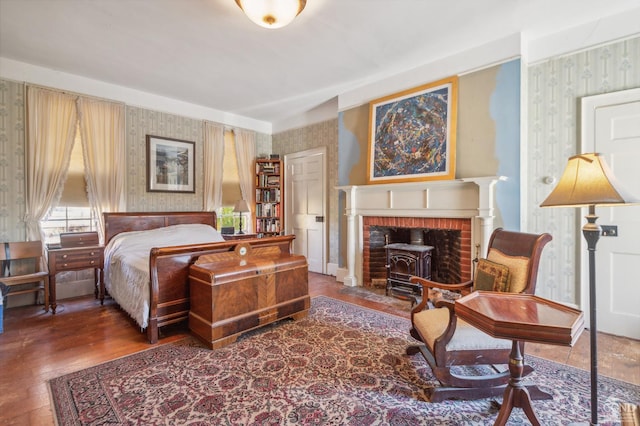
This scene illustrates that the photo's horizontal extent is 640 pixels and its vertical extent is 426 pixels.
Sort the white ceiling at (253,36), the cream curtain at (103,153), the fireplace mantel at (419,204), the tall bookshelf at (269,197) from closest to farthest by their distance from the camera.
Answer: the white ceiling at (253,36), the fireplace mantel at (419,204), the cream curtain at (103,153), the tall bookshelf at (269,197)

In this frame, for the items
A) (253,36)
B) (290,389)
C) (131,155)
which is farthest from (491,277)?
(131,155)

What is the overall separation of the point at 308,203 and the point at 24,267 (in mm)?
4072

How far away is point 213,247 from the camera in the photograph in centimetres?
308

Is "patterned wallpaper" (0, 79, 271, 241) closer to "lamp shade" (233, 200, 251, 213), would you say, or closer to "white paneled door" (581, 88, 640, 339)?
"lamp shade" (233, 200, 251, 213)

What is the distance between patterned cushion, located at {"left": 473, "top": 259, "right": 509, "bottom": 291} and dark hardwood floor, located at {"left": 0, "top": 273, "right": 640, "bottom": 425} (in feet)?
3.09

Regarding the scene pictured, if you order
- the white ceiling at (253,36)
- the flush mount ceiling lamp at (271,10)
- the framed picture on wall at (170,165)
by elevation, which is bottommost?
the framed picture on wall at (170,165)

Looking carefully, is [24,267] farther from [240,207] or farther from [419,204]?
[419,204]

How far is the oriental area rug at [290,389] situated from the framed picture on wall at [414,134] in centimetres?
212

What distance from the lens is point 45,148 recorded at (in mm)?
3764

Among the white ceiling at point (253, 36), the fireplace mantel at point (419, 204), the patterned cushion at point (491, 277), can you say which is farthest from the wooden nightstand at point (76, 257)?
the patterned cushion at point (491, 277)

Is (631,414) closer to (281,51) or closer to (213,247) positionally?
(213,247)

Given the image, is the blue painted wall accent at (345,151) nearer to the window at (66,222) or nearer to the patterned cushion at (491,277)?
the patterned cushion at (491,277)

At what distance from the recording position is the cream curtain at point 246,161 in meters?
5.66

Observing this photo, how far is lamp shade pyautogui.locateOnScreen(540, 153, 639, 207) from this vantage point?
4.58 feet
